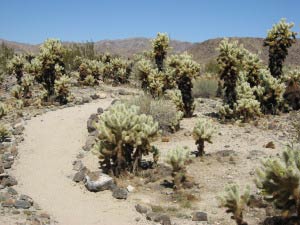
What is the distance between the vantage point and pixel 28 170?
1143 centimetres

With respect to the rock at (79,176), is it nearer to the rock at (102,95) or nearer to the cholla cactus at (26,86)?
the rock at (102,95)

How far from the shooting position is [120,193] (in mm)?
9305

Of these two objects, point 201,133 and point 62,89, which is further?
point 62,89

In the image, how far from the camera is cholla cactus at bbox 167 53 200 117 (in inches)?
642

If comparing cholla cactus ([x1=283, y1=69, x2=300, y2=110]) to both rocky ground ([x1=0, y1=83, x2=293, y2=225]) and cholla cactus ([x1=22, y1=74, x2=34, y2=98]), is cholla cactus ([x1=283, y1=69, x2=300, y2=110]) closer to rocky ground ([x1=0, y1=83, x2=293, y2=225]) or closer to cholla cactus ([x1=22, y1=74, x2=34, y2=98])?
rocky ground ([x1=0, y1=83, x2=293, y2=225])

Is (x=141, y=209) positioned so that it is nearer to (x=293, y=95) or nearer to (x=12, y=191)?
(x=12, y=191)

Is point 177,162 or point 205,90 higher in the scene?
point 205,90

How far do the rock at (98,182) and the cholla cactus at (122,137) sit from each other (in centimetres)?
58

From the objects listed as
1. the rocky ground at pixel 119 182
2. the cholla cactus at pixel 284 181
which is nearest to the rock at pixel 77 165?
the rocky ground at pixel 119 182

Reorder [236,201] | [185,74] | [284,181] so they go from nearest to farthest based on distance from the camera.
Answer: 1. [284,181]
2. [236,201]
3. [185,74]

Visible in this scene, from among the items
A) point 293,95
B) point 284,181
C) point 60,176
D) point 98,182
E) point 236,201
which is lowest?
point 60,176

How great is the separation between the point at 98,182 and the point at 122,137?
123 centimetres

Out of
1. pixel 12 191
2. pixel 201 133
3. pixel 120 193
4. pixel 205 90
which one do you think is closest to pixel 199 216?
pixel 120 193

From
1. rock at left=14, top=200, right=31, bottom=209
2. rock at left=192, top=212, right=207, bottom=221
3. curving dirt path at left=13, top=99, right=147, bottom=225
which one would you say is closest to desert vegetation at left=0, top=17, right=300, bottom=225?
rock at left=192, top=212, right=207, bottom=221
